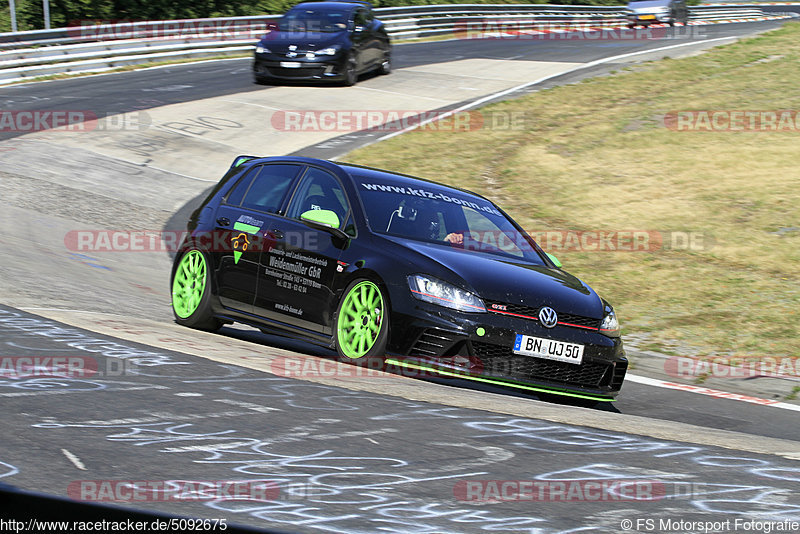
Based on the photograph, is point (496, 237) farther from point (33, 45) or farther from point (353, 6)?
point (33, 45)

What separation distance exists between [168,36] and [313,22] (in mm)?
7713

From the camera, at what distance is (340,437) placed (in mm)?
5316

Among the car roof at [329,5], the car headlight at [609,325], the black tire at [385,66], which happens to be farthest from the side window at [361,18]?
the car headlight at [609,325]

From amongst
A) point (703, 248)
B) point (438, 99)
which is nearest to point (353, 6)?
point (438, 99)

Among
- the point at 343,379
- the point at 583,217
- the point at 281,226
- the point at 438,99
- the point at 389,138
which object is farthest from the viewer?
the point at 438,99

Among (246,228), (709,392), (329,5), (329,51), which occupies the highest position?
(329,5)

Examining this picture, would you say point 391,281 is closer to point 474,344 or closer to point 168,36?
point 474,344

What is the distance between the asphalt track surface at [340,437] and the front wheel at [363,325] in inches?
12.4

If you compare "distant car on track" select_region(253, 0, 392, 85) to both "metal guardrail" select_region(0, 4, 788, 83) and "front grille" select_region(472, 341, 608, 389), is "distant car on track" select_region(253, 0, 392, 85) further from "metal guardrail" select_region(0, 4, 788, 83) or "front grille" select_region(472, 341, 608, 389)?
"front grille" select_region(472, 341, 608, 389)

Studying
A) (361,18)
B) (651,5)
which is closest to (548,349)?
(361,18)

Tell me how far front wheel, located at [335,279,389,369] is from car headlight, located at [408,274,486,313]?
0.85 ft

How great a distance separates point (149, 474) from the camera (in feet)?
14.7

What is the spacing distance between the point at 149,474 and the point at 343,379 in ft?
8.38

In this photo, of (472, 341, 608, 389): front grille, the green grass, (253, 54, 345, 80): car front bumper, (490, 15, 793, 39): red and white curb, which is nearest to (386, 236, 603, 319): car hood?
(472, 341, 608, 389): front grille
